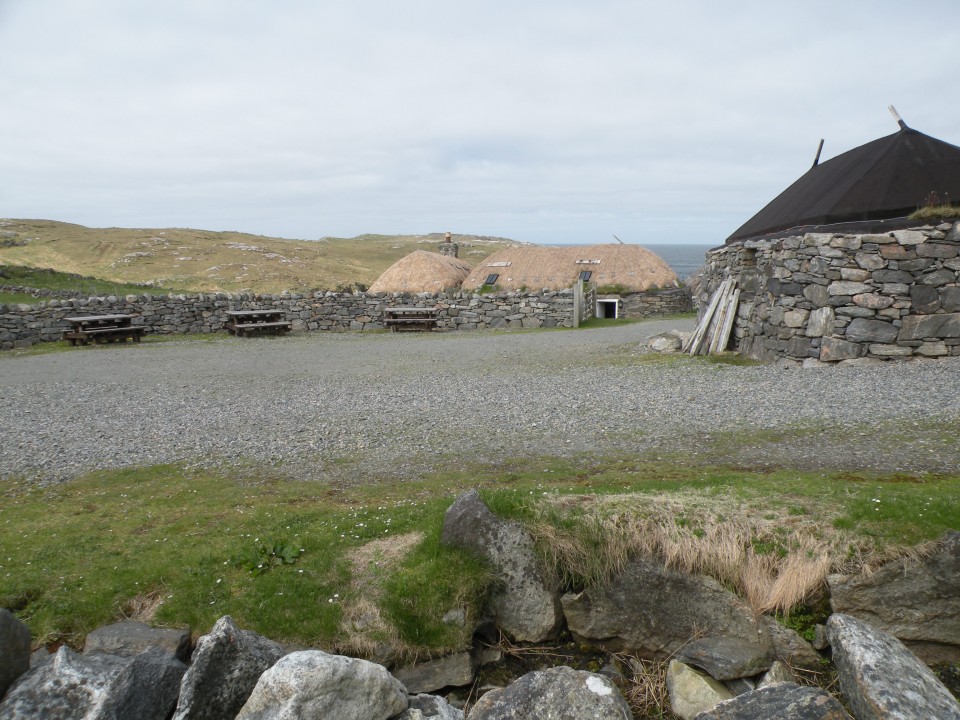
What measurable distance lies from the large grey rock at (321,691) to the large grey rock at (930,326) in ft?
49.0

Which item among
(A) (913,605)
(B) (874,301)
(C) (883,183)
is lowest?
(A) (913,605)

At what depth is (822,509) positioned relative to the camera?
21.9 feet

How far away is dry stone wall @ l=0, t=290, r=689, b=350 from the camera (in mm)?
29547

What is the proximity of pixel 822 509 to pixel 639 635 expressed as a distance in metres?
2.27

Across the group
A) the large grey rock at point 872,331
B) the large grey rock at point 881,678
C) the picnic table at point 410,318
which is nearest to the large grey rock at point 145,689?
the large grey rock at point 881,678

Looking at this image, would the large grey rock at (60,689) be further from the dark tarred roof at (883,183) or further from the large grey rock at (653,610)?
the dark tarred roof at (883,183)

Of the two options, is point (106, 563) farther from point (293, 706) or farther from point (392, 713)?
point (392, 713)

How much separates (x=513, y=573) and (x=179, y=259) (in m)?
84.3

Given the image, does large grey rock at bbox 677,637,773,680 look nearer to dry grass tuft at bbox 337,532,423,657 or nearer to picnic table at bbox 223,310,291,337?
dry grass tuft at bbox 337,532,423,657

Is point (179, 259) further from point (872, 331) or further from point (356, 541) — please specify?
point (356, 541)

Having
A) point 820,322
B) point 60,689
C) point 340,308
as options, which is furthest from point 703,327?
point 340,308

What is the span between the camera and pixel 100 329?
→ 85.6 ft

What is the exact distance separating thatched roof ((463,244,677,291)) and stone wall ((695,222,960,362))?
21016 mm

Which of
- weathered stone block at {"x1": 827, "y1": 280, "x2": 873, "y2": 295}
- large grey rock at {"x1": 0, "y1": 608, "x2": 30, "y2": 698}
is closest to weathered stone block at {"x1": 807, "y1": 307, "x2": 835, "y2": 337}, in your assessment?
weathered stone block at {"x1": 827, "y1": 280, "x2": 873, "y2": 295}
